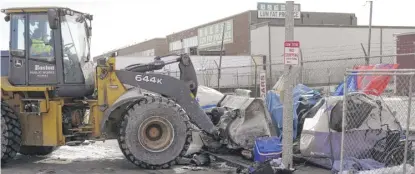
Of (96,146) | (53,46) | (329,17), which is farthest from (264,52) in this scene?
(53,46)

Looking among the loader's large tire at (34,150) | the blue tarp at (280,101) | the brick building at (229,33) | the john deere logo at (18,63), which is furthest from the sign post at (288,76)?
the brick building at (229,33)

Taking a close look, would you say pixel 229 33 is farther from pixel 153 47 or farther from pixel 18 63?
pixel 18 63

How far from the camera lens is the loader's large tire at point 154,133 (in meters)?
8.80

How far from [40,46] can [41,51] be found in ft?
0.32

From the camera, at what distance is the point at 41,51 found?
29.9ft

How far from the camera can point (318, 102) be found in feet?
31.8

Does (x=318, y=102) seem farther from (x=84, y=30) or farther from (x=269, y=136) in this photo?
(x=84, y=30)

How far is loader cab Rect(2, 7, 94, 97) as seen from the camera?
356 inches

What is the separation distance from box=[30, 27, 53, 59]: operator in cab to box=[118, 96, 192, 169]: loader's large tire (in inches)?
75.6

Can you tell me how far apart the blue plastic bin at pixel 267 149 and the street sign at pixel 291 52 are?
1.99 metres

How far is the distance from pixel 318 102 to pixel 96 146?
5.70m

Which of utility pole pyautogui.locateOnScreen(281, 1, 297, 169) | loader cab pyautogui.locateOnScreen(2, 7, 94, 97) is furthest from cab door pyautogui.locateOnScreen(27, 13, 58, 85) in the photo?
utility pole pyautogui.locateOnScreen(281, 1, 297, 169)

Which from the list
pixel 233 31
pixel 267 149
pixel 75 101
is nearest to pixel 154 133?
pixel 75 101

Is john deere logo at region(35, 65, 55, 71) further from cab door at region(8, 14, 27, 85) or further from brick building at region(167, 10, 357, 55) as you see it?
brick building at region(167, 10, 357, 55)
